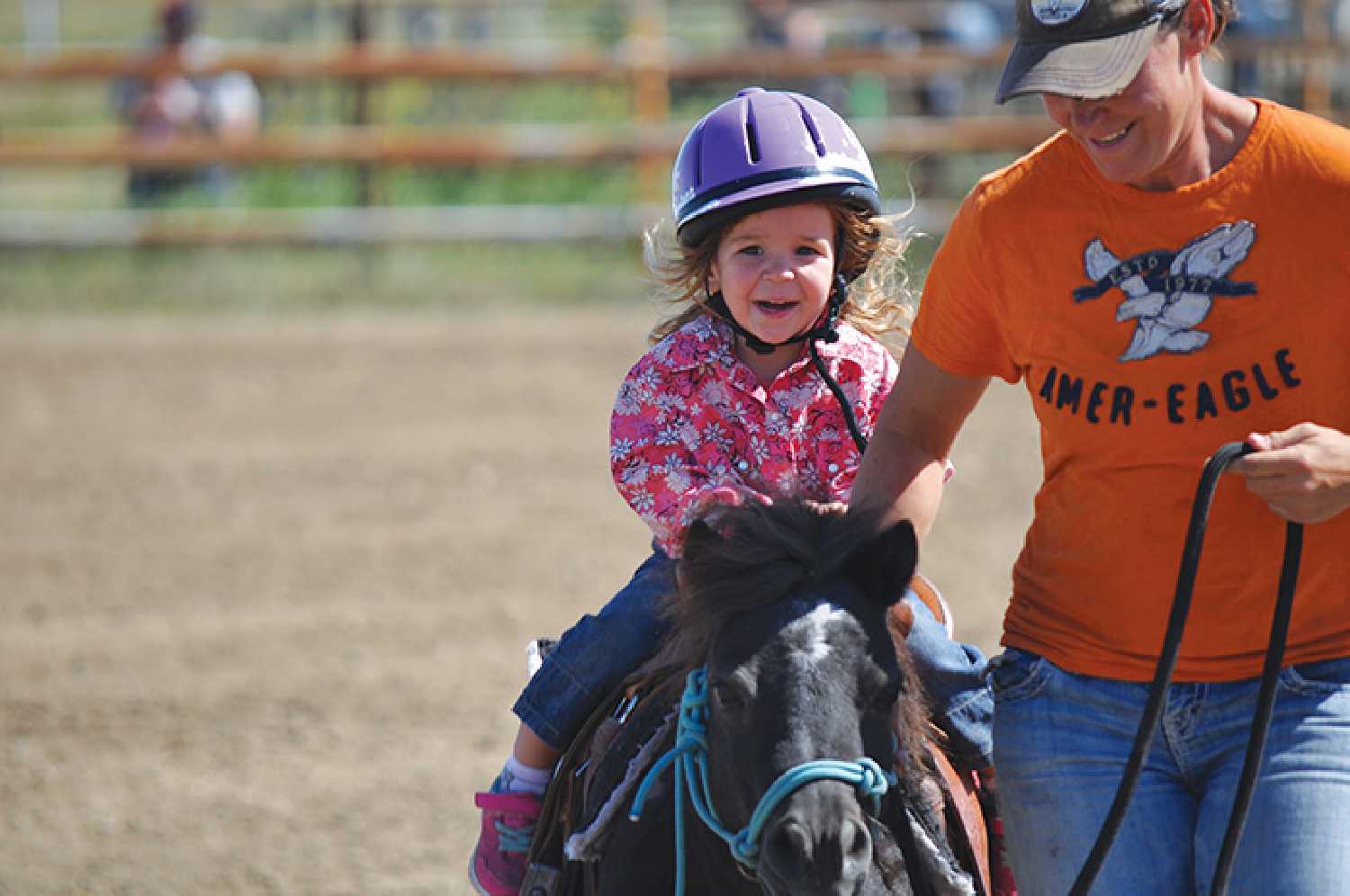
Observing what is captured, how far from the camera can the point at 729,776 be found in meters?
2.63

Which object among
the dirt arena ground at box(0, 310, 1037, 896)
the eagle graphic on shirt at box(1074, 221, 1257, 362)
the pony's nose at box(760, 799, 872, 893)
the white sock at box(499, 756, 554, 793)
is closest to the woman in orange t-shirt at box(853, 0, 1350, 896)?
the eagle graphic on shirt at box(1074, 221, 1257, 362)

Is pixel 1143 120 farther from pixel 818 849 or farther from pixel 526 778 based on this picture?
pixel 526 778

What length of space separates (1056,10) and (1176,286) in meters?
0.47

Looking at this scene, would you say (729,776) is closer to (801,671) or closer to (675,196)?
(801,671)

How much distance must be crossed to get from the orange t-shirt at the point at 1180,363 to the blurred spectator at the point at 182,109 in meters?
13.5

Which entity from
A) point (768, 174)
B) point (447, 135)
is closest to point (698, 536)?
point (768, 174)

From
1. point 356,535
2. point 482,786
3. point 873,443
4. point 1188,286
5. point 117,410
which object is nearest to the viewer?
point 1188,286

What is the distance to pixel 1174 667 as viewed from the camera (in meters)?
2.72

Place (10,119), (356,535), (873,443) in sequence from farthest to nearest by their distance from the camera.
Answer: (10,119) < (356,535) < (873,443)

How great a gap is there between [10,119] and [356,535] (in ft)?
44.8

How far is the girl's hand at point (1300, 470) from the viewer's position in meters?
2.60

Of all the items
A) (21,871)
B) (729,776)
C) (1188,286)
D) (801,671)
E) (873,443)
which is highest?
(1188,286)

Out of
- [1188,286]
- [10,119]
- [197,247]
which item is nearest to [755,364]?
[1188,286]

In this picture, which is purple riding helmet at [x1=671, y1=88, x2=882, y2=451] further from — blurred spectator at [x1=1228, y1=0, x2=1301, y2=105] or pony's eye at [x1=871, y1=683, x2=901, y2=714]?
blurred spectator at [x1=1228, y1=0, x2=1301, y2=105]
